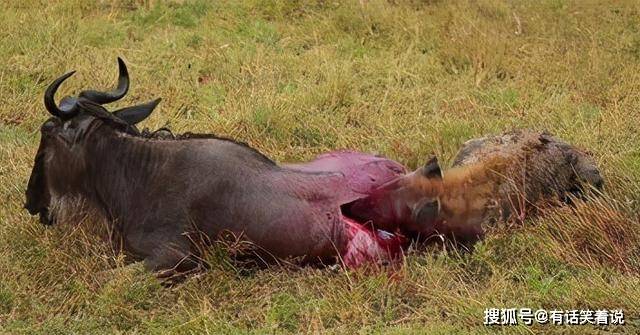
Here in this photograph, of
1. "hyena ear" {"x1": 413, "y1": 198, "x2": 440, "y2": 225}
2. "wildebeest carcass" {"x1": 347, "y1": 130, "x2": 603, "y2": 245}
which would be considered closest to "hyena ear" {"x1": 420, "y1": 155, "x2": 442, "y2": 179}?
"wildebeest carcass" {"x1": 347, "y1": 130, "x2": 603, "y2": 245}

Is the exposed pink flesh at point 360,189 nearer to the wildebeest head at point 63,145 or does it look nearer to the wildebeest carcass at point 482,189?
the wildebeest carcass at point 482,189

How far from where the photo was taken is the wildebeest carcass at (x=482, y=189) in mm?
5797

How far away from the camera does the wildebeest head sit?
19.8 ft

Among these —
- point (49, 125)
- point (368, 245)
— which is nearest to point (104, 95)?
point (49, 125)

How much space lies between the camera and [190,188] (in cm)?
571

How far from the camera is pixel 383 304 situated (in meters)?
5.19

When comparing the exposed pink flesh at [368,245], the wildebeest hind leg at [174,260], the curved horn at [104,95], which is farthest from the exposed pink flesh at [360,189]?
the curved horn at [104,95]

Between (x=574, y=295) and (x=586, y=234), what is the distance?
81 cm

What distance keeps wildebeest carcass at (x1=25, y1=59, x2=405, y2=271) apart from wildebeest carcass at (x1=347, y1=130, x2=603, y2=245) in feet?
0.45

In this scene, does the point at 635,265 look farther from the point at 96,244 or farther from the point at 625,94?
the point at 625,94

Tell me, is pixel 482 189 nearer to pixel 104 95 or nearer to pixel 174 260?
pixel 174 260

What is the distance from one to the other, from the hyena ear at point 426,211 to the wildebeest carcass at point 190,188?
0.20 meters

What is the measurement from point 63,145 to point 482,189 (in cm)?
238

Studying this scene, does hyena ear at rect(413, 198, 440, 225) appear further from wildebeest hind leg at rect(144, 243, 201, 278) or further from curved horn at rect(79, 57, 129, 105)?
curved horn at rect(79, 57, 129, 105)
